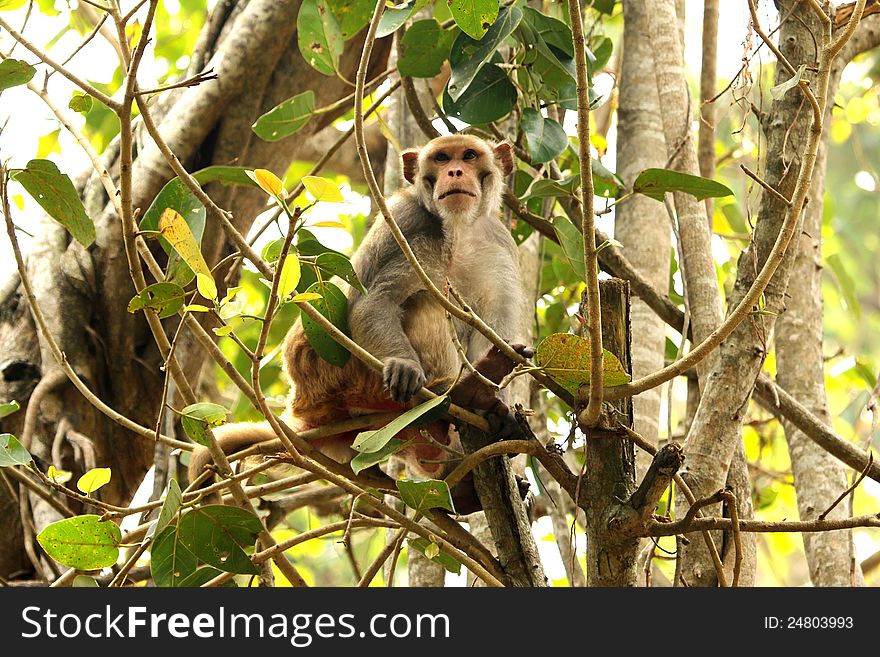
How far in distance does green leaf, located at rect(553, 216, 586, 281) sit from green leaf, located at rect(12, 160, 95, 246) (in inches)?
55.7

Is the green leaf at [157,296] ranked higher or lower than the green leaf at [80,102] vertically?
lower

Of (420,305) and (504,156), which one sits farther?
(504,156)

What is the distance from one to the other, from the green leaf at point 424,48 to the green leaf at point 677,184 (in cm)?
112

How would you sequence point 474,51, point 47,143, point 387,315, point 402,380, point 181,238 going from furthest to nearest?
point 47,143, point 387,315, point 474,51, point 402,380, point 181,238

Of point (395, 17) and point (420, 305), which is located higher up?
point (395, 17)

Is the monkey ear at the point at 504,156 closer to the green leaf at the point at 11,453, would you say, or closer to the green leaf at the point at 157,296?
the green leaf at the point at 157,296

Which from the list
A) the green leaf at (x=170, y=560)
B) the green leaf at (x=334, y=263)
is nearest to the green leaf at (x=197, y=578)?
the green leaf at (x=170, y=560)

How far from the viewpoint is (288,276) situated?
7.68 feet

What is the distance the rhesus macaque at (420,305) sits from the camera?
366 centimetres

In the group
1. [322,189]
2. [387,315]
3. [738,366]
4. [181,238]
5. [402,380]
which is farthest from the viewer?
[387,315]

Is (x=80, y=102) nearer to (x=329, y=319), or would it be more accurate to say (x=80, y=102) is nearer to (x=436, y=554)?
(x=329, y=319)

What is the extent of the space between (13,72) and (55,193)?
0.34 meters

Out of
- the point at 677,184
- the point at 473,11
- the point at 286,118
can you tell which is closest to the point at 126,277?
the point at 286,118

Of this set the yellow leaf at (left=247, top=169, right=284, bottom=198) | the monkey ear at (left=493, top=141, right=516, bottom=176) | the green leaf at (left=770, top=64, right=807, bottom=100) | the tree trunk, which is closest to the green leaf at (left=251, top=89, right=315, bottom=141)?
the tree trunk
